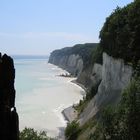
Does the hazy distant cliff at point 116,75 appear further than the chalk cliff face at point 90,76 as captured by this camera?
No

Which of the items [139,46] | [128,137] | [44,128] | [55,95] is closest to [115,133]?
[128,137]

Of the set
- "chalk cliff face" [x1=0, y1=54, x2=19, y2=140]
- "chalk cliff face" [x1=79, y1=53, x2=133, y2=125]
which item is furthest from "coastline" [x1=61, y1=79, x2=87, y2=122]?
"chalk cliff face" [x1=0, y1=54, x2=19, y2=140]

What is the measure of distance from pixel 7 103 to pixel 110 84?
140ft

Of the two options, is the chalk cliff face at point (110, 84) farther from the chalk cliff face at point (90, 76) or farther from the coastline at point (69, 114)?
the chalk cliff face at point (90, 76)

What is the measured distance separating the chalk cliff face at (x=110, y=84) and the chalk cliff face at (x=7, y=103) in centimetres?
3220

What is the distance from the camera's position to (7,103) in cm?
1961

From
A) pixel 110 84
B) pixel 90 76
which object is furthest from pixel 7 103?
pixel 90 76

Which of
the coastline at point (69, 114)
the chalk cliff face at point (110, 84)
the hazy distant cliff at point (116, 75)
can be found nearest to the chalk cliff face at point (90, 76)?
the coastline at point (69, 114)

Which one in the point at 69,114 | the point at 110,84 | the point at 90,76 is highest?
the point at 110,84

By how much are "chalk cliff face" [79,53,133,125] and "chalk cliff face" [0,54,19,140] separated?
32200mm

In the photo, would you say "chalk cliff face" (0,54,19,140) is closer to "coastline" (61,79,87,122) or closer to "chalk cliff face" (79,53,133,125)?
"chalk cliff face" (79,53,133,125)

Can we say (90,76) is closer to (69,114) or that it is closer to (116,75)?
(69,114)

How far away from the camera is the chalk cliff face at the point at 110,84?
5331 centimetres

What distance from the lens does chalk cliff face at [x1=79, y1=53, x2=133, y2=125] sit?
53312mm
